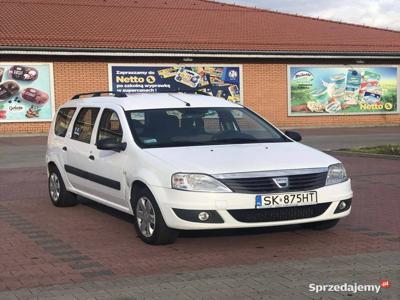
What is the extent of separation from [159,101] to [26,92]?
16491mm

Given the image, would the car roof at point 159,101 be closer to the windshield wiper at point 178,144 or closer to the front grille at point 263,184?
the windshield wiper at point 178,144

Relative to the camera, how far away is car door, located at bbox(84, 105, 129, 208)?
7023 mm

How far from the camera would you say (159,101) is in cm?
774

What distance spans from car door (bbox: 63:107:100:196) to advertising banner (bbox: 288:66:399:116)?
1900 centimetres

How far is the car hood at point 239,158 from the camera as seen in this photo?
6.14 m

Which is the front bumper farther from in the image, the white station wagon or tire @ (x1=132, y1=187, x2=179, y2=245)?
tire @ (x1=132, y1=187, x2=179, y2=245)

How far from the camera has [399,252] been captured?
6.05 metres

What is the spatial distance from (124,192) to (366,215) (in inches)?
124

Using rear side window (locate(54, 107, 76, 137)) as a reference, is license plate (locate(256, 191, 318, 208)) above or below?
below

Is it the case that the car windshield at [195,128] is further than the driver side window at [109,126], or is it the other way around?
the driver side window at [109,126]

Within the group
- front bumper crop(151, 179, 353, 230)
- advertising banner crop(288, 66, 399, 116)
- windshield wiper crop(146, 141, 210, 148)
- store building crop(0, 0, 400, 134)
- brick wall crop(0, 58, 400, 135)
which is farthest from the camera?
advertising banner crop(288, 66, 399, 116)

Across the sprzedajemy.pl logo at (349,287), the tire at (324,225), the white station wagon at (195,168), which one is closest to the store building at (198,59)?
the white station wagon at (195,168)

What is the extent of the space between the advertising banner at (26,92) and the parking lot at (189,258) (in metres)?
14.9

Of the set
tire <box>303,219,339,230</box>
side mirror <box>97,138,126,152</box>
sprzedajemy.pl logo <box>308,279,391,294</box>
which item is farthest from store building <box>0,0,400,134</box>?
sprzedajemy.pl logo <box>308,279,391,294</box>
